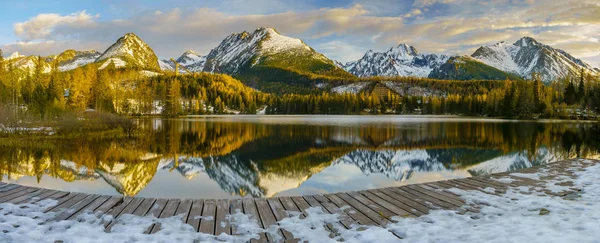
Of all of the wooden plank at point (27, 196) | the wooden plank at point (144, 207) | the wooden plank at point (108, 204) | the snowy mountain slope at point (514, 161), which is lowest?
the snowy mountain slope at point (514, 161)

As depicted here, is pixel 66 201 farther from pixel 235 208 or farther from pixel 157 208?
pixel 235 208

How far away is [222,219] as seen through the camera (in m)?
6.55

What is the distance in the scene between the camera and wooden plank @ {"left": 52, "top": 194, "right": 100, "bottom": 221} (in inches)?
256

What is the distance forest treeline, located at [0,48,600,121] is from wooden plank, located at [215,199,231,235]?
34.1 metres

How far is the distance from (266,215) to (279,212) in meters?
0.30

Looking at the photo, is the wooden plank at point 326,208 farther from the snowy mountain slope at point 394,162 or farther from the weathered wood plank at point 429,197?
the snowy mountain slope at point 394,162

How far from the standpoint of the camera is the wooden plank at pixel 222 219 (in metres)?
6.01

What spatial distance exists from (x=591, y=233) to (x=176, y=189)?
13190mm

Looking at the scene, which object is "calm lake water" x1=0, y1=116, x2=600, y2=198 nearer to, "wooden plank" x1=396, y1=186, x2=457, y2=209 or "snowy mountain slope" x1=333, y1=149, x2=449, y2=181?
"snowy mountain slope" x1=333, y1=149, x2=449, y2=181

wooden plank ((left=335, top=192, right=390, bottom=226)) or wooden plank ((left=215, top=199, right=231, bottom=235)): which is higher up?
wooden plank ((left=215, top=199, right=231, bottom=235))

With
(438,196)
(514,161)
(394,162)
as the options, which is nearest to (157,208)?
(438,196)

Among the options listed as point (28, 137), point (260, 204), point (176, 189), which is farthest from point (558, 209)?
point (28, 137)

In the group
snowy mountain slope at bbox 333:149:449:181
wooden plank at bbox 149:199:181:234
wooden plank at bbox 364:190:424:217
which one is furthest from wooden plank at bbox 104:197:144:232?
snowy mountain slope at bbox 333:149:449:181

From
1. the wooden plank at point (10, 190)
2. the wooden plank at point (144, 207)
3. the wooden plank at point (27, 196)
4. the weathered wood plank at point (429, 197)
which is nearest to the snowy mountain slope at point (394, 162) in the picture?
the weathered wood plank at point (429, 197)
